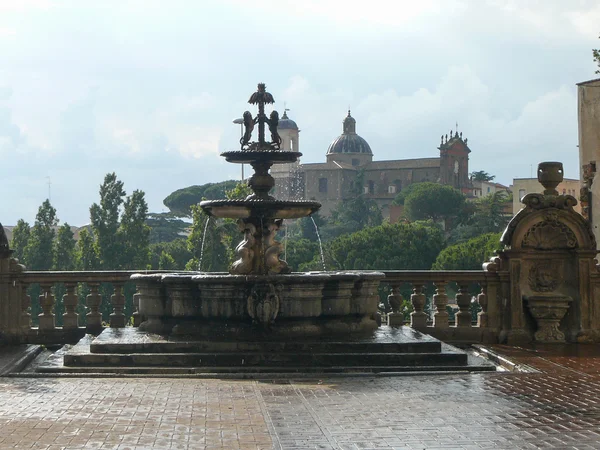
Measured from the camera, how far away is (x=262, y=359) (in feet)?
37.3

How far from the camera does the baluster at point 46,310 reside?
14.3 metres

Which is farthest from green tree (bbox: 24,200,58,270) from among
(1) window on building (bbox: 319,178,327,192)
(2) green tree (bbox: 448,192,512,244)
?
(1) window on building (bbox: 319,178,327,192)

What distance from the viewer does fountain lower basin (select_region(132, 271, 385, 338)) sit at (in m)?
12.0

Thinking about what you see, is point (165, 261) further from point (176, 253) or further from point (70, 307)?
point (70, 307)

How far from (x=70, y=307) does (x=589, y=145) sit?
33.1 meters

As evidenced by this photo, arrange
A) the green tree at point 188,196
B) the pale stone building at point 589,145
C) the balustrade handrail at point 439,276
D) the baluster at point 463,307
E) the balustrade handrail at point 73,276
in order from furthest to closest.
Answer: the green tree at point 188,196, the pale stone building at point 589,145, the baluster at point 463,307, the balustrade handrail at point 439,276, the balustrade handrail at point 73,276

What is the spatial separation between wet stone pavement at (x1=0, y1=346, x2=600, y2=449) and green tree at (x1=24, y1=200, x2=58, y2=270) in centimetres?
7408

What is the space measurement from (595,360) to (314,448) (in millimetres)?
5885

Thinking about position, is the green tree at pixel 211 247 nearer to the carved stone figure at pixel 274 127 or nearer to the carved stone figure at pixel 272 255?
the carved stone figure at pixel 274 127

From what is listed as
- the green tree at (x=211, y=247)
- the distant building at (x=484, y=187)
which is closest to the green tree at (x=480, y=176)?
the distant building at (x=484, y=187)

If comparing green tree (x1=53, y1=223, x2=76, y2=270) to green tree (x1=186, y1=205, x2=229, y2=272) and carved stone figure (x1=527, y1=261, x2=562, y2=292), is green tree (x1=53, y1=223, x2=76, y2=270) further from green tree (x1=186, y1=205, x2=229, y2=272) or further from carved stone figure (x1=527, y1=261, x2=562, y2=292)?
carved stone figure (x1=527, y1=261, x2=562, y2=292)

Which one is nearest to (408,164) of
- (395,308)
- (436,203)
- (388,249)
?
(436,203)

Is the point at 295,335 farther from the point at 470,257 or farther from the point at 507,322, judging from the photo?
the point at 470,257

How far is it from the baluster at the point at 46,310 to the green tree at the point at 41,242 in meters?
69.1
